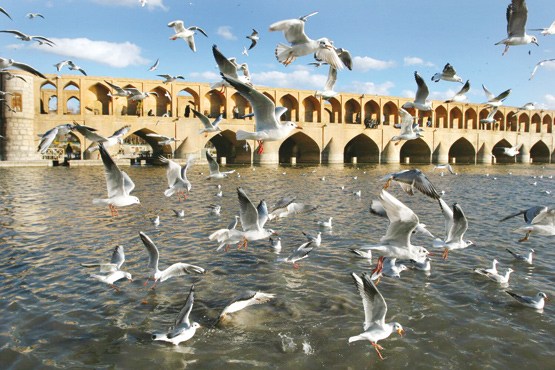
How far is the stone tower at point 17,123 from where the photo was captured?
34812 mm

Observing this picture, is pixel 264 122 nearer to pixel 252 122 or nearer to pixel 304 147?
pixel 252 122

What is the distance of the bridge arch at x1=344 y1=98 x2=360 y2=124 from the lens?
54938 mm

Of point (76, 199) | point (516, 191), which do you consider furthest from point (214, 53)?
point (516, 191)

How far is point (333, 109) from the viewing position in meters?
53.7

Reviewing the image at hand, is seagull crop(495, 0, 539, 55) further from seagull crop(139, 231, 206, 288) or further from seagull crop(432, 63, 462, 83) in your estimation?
seagull crop(139, 231, 206, 288)

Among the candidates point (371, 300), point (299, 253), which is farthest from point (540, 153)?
point (371, 300)

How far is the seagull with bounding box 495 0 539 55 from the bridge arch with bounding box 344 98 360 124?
154 feet

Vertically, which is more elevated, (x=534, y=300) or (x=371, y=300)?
(x=371, y=300)

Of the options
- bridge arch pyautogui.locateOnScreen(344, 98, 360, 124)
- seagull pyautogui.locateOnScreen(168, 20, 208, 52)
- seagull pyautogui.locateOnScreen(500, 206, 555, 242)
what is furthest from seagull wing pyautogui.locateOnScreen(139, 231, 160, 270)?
bridge arch pyautogui.locateOnScreen(344, 98, 360, 124)

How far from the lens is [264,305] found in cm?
652

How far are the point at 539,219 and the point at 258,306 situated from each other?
5361 millimetres

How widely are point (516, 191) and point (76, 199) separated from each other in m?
21.1

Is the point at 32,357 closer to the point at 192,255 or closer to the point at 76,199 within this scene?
the point at 192,255

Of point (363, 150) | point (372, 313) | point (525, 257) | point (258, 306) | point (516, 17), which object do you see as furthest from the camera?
point (363, 150)
